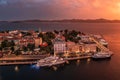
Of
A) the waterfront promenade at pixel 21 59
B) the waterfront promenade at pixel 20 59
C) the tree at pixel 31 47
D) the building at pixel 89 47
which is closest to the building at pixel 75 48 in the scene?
the building at pixel 89 47

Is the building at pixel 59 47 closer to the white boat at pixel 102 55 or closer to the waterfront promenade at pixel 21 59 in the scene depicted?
the waterfront promenade at pixel 21 59

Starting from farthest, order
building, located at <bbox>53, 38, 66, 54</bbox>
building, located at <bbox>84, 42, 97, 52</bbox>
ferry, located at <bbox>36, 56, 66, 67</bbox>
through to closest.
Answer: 1. building, located at <bbox>84, 42, 97, 52</bbox>
2. building, located at <bbox>53, 38, 66, 54</bbox>
3. ferry, located at <bbox>36, 56, 66, 67</bbox>

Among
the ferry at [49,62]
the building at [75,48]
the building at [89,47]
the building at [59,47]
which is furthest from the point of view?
the building at [89,47]

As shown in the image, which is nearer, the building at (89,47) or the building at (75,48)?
the building at (75,48)

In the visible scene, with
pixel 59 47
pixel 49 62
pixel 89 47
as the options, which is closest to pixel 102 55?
pixel 89 47

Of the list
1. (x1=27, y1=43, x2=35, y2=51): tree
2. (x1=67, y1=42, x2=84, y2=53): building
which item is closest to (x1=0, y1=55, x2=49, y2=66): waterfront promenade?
(x1=27, y1=43, x2=35, y2=51): tree

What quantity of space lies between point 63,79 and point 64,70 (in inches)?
44.2

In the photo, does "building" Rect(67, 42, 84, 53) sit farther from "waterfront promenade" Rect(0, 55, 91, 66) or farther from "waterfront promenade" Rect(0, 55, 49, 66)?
"waterfront promenade" Rect(0, 55, 49, 66)

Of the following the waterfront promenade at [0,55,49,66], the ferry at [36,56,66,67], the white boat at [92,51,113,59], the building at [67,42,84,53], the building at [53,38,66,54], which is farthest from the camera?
the building at [67,42,84,53]

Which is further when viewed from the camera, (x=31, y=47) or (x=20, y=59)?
(x=31, y=47)

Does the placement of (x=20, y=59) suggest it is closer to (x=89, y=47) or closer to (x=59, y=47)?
(x=59, y=47)

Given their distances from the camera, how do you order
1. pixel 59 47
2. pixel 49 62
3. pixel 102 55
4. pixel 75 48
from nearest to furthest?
pixel 49 62 < pixel 102 55 < pixel 59 47 < pixel 75 48

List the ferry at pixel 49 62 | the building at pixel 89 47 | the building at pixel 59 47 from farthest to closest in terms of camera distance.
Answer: the building at pixel 89 47 < the building at pixel 59 47 < the ferry at pixel 49 62

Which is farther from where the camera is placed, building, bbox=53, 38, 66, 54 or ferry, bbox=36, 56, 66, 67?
building, bbox=53, 38, 66, 54
